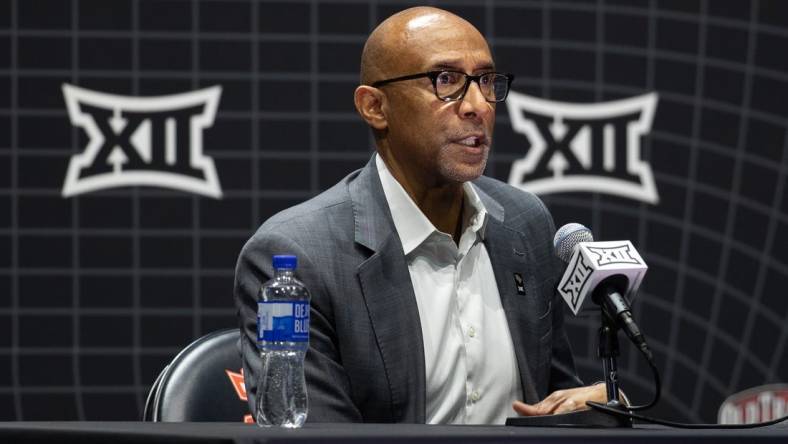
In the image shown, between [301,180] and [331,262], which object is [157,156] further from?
[331,262]

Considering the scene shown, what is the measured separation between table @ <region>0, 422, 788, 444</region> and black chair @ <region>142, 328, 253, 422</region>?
83 cm

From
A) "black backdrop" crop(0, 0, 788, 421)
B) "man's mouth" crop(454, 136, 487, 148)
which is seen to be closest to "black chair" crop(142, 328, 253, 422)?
"man's mouth" crop(454, 136, 487, 148)

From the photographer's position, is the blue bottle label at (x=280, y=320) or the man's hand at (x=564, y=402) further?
the man's hand at (x=564, y=402)

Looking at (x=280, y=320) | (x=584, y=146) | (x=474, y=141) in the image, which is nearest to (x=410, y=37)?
(x=474, y=141)

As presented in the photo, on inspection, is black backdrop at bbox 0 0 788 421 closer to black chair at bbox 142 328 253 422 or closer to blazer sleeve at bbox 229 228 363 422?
black chair at bbox 142 328 253 422

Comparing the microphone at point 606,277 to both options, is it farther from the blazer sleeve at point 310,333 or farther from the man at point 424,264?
the blazer sleeve at point 310,333

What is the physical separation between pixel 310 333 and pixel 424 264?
0.37 m

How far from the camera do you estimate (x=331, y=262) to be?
244cm

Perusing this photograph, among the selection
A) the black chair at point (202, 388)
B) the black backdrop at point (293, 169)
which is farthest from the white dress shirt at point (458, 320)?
the black backdrop at point (293, 169)

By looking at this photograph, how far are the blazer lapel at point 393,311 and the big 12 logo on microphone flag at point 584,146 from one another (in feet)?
4.90

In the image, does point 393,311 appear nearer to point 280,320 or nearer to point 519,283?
point 519,283

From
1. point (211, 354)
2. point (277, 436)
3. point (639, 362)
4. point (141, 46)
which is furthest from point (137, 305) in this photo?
point (277, 436)

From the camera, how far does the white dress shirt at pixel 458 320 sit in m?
2.49

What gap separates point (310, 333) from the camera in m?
2.35
